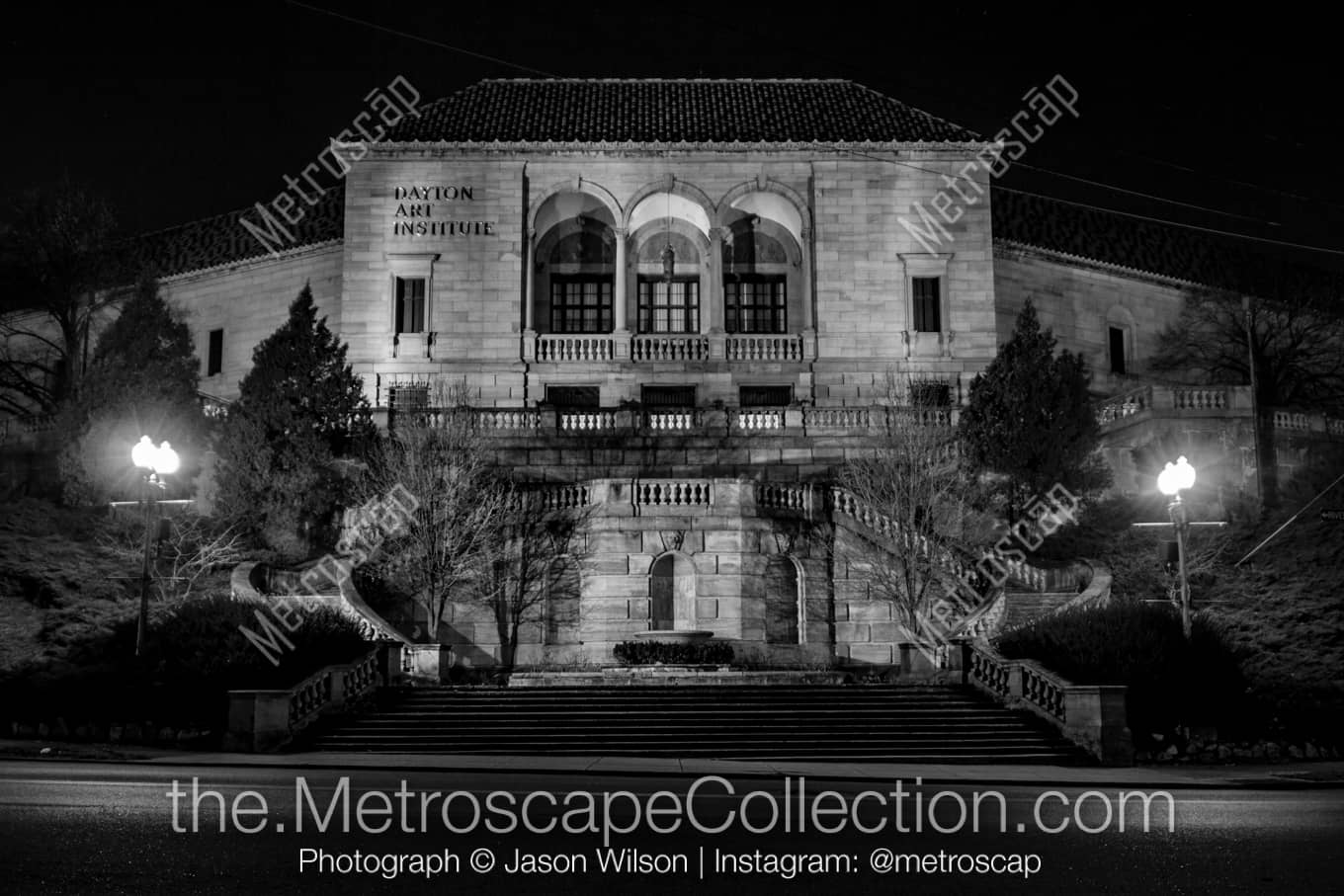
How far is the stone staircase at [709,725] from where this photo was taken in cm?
2430

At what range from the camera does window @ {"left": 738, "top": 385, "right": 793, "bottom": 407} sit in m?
51.1

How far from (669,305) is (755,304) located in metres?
3.39

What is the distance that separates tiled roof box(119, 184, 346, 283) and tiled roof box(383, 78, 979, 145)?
6974mm

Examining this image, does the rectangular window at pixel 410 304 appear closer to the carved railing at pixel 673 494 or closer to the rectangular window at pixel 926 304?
the rectangular window at pixel 926 304

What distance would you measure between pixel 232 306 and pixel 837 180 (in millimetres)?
25604

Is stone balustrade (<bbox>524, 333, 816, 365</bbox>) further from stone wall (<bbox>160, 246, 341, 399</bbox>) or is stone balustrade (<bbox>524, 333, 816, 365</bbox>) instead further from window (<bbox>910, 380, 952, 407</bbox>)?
stone wall (<bbox>160, 246, 341, 399</bbox>)

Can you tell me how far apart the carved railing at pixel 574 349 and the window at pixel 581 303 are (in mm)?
3380

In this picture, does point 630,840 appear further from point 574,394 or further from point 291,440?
point 574,394

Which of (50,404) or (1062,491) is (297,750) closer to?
(1062,491)

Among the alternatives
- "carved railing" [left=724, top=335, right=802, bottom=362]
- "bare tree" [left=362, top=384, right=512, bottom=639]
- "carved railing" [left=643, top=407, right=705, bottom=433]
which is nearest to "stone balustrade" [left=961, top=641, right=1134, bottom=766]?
"bare tree" [left=362, top=384, right=512, bottom=639]

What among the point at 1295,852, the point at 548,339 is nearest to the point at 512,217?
the point at 548,339

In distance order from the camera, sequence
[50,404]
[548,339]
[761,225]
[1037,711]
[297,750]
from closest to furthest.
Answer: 1. [297,750]
2. [1037,711]
3. [50,404]
4. [548,339]
5. [761,225]

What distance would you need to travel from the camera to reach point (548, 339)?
51.4m

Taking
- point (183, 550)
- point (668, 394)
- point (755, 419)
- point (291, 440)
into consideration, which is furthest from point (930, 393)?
point (183, 550)
